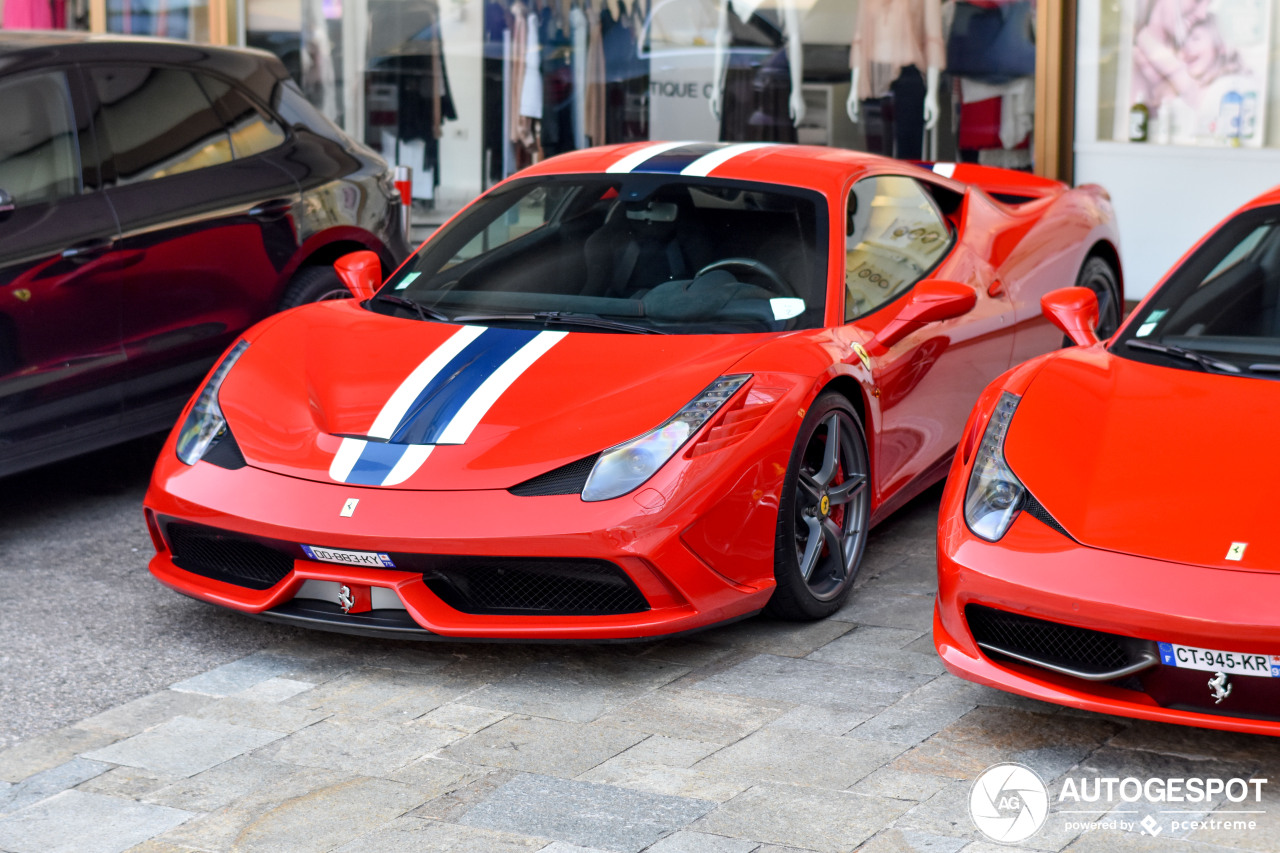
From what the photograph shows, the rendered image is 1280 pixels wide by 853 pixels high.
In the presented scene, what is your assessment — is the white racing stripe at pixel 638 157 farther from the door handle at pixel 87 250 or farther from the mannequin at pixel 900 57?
the mannequin at pixel 900 57

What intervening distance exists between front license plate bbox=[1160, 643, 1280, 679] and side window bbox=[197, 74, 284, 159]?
432 centimetres

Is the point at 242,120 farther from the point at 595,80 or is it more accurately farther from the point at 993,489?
the point at 595,80

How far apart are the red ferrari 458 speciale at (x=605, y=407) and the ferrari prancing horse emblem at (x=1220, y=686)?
4.10 ft

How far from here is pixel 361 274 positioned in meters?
5.25

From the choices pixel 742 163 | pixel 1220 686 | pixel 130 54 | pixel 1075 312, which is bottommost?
pixel 1220 686

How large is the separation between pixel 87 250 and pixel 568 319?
1872 millimetres

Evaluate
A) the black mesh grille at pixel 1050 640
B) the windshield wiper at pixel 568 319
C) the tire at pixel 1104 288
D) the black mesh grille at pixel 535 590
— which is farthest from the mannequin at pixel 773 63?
the black mesh grille at pixel 1050 640

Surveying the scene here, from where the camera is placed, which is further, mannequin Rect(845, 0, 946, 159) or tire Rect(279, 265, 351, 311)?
mannequin Rect(845, 0, 946, 159)

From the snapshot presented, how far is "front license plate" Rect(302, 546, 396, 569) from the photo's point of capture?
3941mm

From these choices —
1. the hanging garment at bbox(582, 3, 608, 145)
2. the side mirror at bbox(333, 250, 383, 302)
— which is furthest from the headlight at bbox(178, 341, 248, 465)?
the hanging garment at bbox(582, 3, 608, 145)

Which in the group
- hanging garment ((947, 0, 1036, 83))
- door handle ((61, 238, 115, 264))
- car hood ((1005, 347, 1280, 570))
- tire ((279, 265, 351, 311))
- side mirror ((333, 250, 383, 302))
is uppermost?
hanging garment ((947, 0, 1036, 83))

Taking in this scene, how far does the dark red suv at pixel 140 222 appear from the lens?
5293mm

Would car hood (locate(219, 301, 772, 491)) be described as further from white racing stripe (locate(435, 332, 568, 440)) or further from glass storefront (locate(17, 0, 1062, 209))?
glass storefront (locate(17, 0, 1062, 209))
